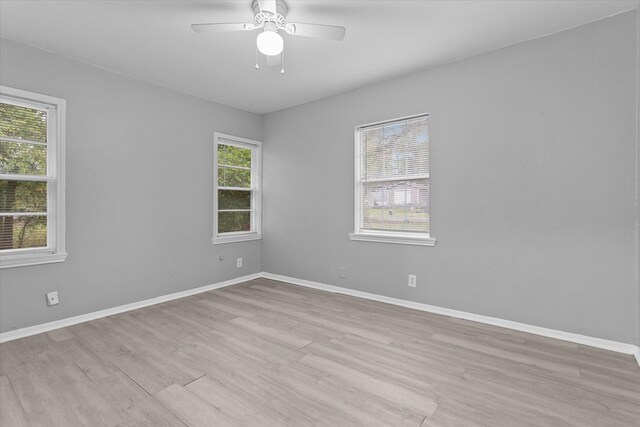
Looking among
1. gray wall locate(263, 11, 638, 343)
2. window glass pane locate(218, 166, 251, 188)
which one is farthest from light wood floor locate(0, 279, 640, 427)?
window glass pane locate(218, 166, 251, 188)

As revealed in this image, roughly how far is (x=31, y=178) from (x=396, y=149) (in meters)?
3.72

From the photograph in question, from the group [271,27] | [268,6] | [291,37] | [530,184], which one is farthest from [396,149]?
[268,6]

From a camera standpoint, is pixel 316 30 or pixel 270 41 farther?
pixel 316 30

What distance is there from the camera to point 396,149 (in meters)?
3.63

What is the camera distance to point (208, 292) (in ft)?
13.4

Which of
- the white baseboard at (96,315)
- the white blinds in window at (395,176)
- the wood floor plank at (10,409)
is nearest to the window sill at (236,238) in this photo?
the white baseboard at (96,315)

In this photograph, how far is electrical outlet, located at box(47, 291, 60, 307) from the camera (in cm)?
285

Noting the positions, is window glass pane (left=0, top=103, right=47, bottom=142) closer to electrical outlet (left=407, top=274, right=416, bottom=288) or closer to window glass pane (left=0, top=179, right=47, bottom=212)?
window glass pane (left=0, top=179, right=47, bottom=212)

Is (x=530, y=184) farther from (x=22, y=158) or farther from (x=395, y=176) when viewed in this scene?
(x=22, y=158)

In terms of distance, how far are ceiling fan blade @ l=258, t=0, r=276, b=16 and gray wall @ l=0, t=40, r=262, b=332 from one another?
2182 millimetres

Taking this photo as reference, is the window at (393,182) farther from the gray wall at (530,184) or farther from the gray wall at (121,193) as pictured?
the gray wall at (121,193)

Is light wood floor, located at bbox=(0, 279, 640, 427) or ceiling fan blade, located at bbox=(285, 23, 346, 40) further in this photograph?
ceiling fan blade, located at bbox=(285, 23, 346, 40)

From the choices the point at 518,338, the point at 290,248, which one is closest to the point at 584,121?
the point at 518,338

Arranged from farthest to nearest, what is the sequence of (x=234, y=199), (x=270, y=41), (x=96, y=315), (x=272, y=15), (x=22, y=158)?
(x=234, y=199) < (x=96, y=315) < (x=22, y=158) < (x=272, y=15) < (x=270, y=41)
